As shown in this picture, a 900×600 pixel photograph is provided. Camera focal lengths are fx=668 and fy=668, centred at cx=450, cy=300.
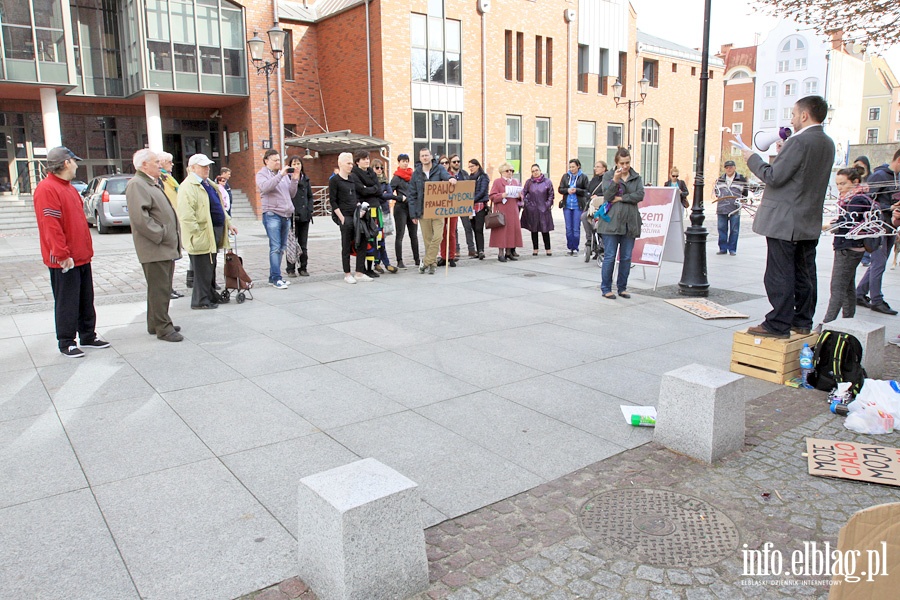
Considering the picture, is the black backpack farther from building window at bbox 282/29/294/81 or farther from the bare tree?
building window at bbox 282/29/294/81

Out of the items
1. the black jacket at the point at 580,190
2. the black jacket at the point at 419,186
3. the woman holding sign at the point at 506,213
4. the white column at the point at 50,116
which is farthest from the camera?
the white column at the point at 50,116

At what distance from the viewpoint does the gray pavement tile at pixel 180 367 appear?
222 inches

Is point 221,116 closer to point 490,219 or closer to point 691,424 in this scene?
point 490,219

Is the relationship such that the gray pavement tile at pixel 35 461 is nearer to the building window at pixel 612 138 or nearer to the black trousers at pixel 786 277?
the black trousers at pixel 786 277

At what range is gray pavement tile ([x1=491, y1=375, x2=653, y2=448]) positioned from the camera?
457 cm

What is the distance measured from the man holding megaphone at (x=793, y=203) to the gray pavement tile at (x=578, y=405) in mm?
1659

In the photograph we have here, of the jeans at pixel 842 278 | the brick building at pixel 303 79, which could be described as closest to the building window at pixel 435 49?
the brick building at pixel 303 79

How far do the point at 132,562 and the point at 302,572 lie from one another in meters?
0.81

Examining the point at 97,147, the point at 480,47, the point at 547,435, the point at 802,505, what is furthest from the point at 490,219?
the point at 97,147

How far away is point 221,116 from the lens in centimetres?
2848

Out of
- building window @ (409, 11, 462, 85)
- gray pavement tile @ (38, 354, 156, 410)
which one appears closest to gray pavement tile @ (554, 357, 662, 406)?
gray pavement tile @ (38, 354, 156, 410)

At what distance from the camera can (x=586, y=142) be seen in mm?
33031

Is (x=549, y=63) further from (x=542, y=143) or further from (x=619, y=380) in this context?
(x=619, y=380)

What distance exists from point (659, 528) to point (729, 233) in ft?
40.7
